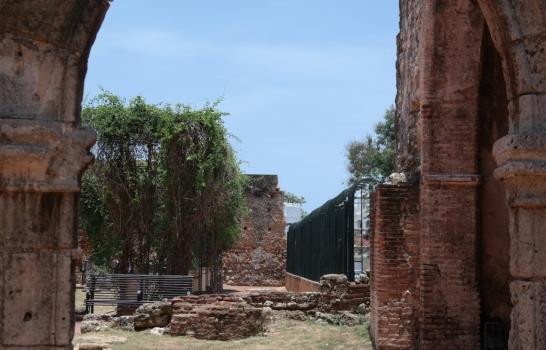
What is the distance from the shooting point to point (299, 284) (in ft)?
79.6

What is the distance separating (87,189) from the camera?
18922 mm

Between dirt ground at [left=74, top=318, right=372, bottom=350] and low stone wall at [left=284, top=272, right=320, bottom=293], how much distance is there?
13.8 ft

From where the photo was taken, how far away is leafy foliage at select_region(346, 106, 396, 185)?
33156mm

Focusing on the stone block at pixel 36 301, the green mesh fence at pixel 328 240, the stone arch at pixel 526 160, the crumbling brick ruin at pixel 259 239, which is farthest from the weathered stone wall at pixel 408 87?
the crumbling brick ruin at pixel 259 239

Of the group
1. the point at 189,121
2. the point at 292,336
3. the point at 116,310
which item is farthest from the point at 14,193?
the point at 189,121

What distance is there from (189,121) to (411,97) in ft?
28.6

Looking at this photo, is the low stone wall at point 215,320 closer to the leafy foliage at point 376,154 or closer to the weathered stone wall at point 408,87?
the weathered stone wall at point 408,87

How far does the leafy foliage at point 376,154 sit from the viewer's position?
33156 mm

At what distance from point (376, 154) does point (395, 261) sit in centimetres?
2409

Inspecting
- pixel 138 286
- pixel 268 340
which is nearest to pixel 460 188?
pixel 268 340

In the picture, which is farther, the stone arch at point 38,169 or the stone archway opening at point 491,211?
the stone archway opening at point 491,211

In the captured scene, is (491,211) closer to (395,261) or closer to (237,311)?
(395,261)

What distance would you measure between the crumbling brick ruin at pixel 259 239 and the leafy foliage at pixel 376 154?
428 cm

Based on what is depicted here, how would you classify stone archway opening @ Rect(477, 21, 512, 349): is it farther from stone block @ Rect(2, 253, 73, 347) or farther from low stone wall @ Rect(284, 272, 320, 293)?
low stone wall @ Rect(284, 272, 320, 293)
